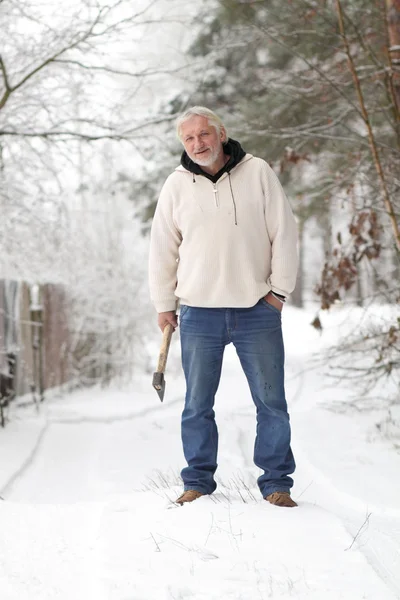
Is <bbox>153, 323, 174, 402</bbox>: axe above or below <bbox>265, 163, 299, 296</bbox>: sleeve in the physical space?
below

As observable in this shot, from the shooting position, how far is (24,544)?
318cm

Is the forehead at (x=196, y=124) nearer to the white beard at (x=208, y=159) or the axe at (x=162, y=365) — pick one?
the white beard at (x=208, y=159)

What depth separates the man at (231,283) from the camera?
3721 mm

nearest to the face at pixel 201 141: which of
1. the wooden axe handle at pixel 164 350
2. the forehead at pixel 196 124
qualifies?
the forehead at pixel 196 124

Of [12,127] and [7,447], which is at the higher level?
[12,127]

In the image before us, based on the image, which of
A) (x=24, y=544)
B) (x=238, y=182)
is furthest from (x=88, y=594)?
(x=238, y=182)

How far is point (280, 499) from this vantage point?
11.8 feet

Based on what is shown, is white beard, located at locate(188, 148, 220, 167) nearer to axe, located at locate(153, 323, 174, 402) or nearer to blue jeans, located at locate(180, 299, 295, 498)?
blue jeans, located at locate(180, 299, 295, 498)

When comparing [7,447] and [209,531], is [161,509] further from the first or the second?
[7,447]

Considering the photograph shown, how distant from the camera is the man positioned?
372 centimetres

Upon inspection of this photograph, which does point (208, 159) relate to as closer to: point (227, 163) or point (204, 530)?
point (227, 163)

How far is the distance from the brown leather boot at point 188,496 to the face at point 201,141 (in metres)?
1.64

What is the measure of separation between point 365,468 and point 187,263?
231 centimetres

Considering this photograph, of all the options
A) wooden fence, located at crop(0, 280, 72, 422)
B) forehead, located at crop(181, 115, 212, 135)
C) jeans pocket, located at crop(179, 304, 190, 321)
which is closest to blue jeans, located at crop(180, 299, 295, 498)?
jeans pocket, located at crop(179, 304, 190, 321)
